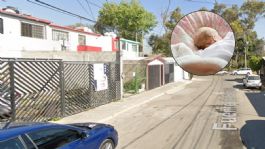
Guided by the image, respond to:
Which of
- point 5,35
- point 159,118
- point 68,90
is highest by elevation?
point 5,35

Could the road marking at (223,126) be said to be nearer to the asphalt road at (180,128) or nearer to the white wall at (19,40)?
the asphalt road at (180,128)

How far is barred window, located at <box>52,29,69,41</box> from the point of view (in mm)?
34656

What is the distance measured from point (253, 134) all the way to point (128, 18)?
2130 inches

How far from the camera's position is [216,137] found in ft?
33.2

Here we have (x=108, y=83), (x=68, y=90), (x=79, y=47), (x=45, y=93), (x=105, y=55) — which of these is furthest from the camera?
(x=79, y=47)

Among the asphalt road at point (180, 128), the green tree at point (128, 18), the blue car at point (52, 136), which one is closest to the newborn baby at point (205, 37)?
the blue car at point (52, 136)

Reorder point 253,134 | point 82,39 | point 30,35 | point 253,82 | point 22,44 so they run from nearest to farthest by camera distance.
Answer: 1. point 253,134
2. point 22,44
3. point 30,35
4. point 253,82
5. point 82,39

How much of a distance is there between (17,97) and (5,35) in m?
16.2

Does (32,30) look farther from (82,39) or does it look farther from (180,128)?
(180,128)

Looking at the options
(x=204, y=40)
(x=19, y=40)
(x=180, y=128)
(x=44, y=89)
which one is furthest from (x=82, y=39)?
(x=204, y=40)

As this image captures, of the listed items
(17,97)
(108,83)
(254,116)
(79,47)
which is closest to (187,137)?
(254,116)

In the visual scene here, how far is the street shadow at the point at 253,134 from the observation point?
9.12 m

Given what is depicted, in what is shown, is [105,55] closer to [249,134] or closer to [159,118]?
[159,118]

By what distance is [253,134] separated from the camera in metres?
10.5
